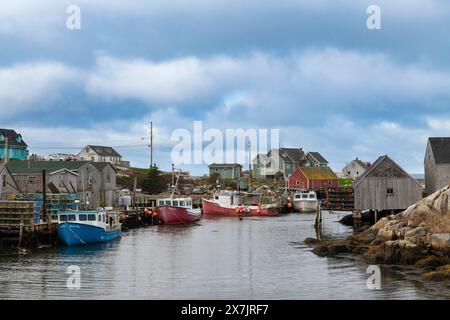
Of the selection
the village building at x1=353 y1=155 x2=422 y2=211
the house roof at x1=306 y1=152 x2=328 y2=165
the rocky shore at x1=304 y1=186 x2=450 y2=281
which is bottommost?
the rocky shore at x1=304 y1=186 x2=450 y2=281

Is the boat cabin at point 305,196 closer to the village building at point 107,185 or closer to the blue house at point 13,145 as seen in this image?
the village building at point 107,185

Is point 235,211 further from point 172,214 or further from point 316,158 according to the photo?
point 316,158

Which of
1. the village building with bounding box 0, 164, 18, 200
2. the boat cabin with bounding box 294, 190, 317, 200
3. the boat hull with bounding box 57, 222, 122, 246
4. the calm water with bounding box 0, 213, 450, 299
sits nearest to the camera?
the calm water with bounding box 0, 213, 450, 299

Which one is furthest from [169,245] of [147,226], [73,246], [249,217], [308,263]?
[249,217]

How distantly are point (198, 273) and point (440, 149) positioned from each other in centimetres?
3316

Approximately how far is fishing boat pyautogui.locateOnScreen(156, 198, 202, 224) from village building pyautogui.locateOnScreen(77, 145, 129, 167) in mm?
61438

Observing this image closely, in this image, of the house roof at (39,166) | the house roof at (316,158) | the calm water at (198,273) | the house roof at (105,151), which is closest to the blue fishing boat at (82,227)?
the calm water at (198,273)

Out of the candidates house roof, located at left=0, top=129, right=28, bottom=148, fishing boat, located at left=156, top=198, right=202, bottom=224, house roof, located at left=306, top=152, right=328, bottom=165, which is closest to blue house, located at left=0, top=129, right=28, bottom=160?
house roof, located at left=0, top=129, right=28, bottom=148

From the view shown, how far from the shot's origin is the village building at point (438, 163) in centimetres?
5716

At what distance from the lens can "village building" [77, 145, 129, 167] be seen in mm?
135500

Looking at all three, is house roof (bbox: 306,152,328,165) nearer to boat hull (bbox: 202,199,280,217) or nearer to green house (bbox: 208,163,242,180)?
green house (bbox: 208,163,242,180)

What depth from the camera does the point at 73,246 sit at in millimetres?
47906

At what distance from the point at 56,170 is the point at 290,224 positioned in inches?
1168
